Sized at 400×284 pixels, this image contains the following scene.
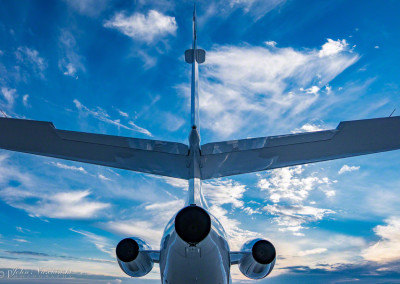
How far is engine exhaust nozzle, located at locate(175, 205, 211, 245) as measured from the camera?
9.91 feet

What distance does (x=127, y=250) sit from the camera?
501 centimetres

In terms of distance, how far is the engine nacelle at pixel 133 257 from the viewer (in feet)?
A: 16.4

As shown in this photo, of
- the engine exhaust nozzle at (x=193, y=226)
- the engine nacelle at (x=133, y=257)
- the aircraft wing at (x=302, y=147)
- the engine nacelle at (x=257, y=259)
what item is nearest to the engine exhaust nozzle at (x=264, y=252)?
the engine nacelle at (x=257, y=259)

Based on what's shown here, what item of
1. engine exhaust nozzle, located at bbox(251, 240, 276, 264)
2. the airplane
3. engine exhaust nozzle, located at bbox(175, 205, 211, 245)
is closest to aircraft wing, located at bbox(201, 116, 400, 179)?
the airplane

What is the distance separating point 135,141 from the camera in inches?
175

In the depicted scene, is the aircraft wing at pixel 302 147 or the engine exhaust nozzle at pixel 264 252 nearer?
the aircraft wing at pixel 302 147

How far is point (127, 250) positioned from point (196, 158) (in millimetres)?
2019

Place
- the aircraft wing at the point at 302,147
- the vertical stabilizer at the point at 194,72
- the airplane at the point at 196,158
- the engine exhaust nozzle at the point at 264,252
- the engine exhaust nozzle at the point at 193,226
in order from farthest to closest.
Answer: the vertical stabilizer at the point at 194,72 < the engine exhaust nozzle at the point at 264,252 < the aircraft wing at the point at 302,147 < the airplane at the point at 196,158 < the engine exhaust nozzle at the point at 193,226

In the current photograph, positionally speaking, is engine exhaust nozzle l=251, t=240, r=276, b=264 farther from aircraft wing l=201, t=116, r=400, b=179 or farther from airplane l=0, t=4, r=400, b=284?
aircraft wing l=201, t=116, r=400, b=179

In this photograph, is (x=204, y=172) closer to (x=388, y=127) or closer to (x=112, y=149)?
(x=112, y=149)

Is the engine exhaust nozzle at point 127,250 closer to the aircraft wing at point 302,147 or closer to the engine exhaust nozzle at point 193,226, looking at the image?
the aircraft wing at point 302,147

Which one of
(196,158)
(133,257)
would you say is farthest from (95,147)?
(133,257)

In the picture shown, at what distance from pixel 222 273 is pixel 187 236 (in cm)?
155

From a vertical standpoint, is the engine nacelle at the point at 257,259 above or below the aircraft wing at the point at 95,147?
below
